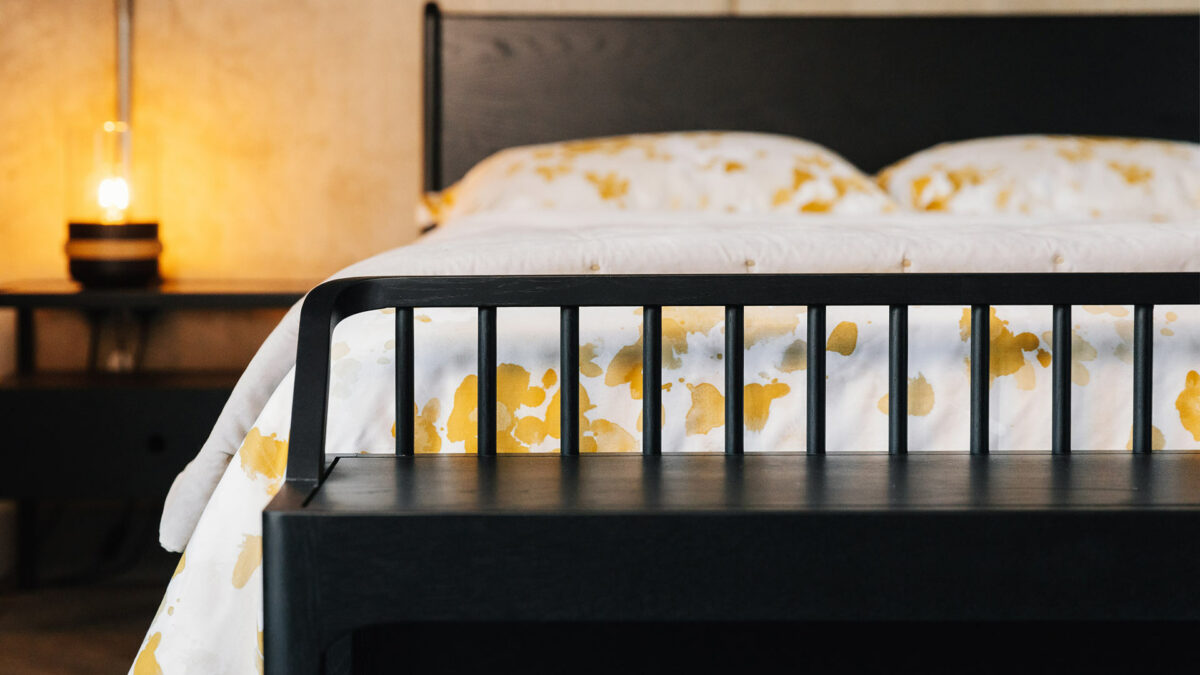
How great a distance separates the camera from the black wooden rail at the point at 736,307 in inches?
34.5

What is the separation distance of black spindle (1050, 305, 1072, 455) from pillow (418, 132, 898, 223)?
Result: 40.5 inches

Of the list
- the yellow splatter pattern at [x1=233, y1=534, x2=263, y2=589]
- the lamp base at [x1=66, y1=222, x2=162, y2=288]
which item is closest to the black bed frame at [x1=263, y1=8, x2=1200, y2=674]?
the yellow splatter pattern at [x1=233, y1=534, x2=263, y2=589]

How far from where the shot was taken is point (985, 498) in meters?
0.74

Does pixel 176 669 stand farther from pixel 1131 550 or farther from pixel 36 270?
pixel 36 270

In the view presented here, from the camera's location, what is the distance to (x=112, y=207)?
2271 mm

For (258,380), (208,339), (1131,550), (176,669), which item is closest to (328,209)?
(208,339)

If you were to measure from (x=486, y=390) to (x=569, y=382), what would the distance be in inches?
2.8

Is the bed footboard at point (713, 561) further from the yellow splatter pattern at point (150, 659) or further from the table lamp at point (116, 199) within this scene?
the table lamp at point (116, 199)

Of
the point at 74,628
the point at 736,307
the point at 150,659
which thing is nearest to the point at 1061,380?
the point at 736,307

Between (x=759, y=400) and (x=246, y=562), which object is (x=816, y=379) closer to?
(x=759, y=400)

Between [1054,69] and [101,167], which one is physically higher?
[1054,69]

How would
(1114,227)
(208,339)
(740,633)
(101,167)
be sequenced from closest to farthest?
1. (740,633)
2. (1114,227)
3. (101,167)
4. (208,339)

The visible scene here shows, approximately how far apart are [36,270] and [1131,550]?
236 centimetres

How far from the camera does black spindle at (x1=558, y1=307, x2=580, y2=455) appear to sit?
3.01ft
